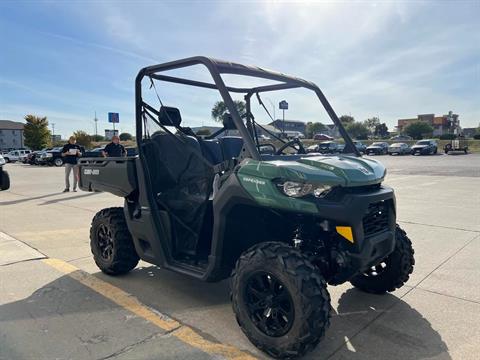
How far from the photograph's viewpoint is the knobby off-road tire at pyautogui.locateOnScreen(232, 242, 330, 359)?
242cm

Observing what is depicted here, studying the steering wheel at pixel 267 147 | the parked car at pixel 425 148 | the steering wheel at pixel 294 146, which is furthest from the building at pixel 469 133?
the steering wheel at pixel 267 147

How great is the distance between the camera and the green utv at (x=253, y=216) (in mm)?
2541

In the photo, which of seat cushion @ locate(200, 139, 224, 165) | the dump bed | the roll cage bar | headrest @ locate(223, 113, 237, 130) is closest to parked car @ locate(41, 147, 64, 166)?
the dump bed

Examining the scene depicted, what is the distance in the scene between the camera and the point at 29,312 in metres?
3.37

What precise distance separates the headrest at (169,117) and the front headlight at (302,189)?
54.5 inches

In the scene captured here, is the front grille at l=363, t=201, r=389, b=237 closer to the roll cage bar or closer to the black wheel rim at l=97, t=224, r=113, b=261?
the roll cage bar

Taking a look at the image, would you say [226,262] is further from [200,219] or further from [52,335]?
[52,335]

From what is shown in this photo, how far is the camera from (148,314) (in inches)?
131

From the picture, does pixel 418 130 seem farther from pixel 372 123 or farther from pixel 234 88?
pixel 234 88

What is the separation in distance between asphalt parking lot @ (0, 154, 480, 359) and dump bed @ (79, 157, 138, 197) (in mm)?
959

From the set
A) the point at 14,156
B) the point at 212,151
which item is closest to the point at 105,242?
the point at 212,151

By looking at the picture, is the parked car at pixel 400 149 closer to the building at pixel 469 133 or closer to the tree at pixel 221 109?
the tree at pixel 221 109

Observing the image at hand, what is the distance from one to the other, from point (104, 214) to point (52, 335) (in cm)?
154

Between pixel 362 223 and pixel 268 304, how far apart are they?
2.72ft
